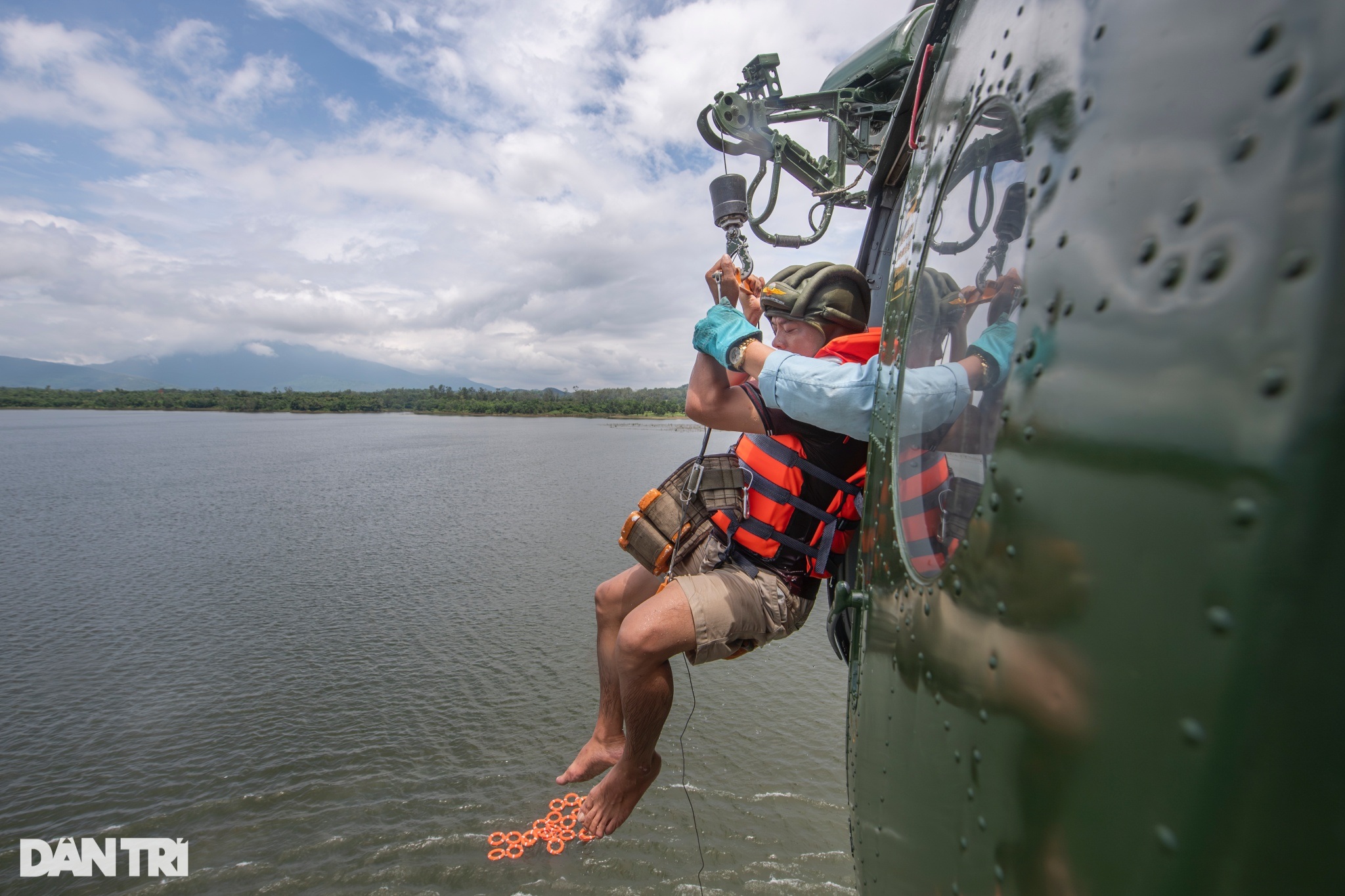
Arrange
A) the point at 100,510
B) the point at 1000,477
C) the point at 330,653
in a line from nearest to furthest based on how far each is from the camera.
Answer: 1. the point at 1000,477
2. the point at 330,653
3. the point at 100,510

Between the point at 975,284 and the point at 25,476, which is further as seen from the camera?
the point at 25,476

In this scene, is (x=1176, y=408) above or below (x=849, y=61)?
below

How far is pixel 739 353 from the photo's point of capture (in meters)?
2.50

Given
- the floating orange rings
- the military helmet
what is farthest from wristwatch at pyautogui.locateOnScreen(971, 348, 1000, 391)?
the floating orange rings

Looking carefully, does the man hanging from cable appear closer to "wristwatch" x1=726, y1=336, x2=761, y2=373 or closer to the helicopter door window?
"wristwatch" x1=726, y1=336, x2=761, y2=373

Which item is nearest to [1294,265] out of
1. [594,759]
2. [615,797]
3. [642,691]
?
[642,691]

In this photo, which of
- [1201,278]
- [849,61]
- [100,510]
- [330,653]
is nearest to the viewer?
[1201,278]

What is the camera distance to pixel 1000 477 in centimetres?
103

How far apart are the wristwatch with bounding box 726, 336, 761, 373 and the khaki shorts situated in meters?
0.92

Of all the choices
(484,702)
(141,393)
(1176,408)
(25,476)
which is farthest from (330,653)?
(141,393)

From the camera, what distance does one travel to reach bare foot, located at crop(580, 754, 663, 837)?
313 centimetres

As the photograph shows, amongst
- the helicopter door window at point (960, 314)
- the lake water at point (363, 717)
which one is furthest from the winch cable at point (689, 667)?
the helicopter door window at point (960, 314)

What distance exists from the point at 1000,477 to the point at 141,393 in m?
148

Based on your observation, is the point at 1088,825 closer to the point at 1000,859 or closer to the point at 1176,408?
the point at 1000,859
